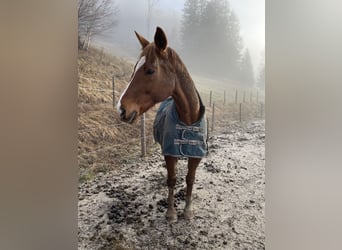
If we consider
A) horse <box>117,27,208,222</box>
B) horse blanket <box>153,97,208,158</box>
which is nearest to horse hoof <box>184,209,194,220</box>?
horse <box>117,27,208,222</box>

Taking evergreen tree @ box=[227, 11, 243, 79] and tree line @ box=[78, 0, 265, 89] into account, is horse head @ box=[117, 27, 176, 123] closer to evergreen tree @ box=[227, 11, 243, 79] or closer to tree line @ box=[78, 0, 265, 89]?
tree line @ box=[78, 0, 265, 89]

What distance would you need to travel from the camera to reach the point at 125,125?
1.78m

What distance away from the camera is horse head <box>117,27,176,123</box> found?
1.78 m

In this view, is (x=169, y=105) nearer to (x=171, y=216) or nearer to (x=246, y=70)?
(x=246, y=70)

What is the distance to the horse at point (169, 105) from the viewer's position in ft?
5.83

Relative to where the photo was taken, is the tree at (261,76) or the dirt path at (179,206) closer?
the dirt path at (179,206)

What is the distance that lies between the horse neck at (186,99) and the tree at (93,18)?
47cm

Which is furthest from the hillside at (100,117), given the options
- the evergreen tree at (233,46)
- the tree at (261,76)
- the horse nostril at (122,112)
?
the tree at (261,76)

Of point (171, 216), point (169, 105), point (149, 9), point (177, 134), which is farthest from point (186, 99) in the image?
point (171, 216)

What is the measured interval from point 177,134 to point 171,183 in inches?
10.8

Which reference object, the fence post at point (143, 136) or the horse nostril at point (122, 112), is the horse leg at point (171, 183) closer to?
the fence post at point (143, 136)

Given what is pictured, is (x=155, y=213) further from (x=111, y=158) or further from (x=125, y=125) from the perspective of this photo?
(x=125, y=125)
